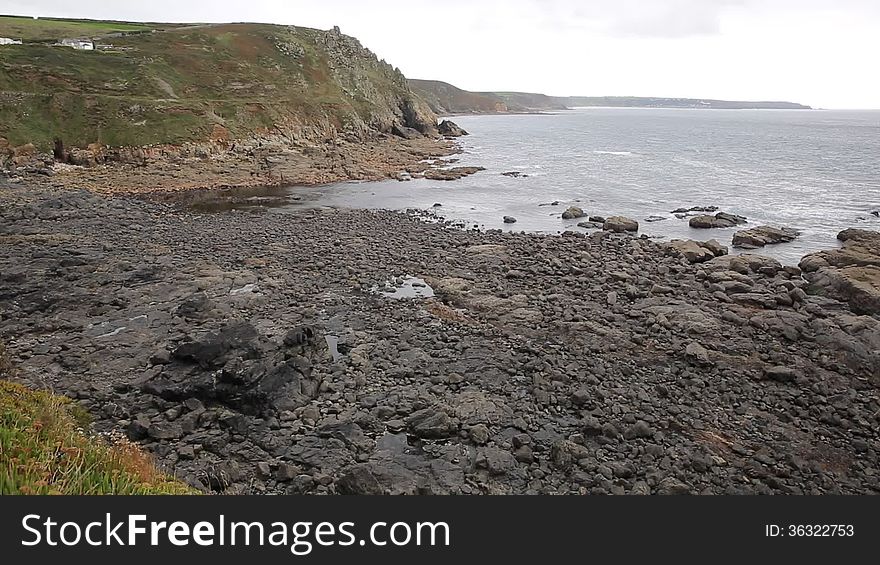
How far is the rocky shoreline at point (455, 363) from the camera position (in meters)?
15.3

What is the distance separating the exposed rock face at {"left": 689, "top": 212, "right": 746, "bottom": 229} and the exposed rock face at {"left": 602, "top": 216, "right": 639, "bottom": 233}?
19.5 ft

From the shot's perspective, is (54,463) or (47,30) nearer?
(54,463)

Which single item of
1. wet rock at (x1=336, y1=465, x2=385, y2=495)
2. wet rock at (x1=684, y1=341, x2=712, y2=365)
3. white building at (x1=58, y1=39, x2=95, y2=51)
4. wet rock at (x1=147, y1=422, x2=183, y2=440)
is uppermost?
white building at (x1=58, y1=39, x2=95, y2=51)

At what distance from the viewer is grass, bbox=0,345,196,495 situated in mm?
7695

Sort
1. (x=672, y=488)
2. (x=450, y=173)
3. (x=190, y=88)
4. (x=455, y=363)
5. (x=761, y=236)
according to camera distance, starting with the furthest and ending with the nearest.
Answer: (x=190, y=88) < (x=450, y=173) < (x=761, y=236) < (x=455, y=363) < (x=672, y=488)

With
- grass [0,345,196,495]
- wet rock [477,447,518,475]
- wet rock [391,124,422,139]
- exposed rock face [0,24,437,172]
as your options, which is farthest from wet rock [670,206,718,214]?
wet rock [391,124,422,139]

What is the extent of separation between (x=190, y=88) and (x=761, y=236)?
7474 cm

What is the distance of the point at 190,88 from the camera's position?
79812mm

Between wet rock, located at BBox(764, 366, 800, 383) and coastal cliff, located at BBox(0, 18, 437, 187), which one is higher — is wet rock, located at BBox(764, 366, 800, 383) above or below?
below

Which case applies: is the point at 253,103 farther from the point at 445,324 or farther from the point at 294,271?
the point at 445,324

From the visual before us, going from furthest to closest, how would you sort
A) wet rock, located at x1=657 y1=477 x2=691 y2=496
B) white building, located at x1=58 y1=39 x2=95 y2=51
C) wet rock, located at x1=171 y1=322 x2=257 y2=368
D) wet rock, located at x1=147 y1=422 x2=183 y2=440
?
white building, located at x1=58 y1=39 x2=95 y2=51, wet rock, located at x1=171 y1=322 x2=257 y2=368, wet rock, located at x1=147 y1=422 x2=183 y2=440, wet rock, located at x1=657 y1=477 x2=691 y2=496

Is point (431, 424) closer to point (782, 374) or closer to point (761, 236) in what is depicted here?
point (782, 374)

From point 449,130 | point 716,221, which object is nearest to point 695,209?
point 716,221

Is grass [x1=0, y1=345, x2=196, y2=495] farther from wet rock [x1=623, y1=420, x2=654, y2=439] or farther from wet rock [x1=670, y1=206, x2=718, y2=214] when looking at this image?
wet rock [x1=670, y1=206, x2=718, y2=214]
